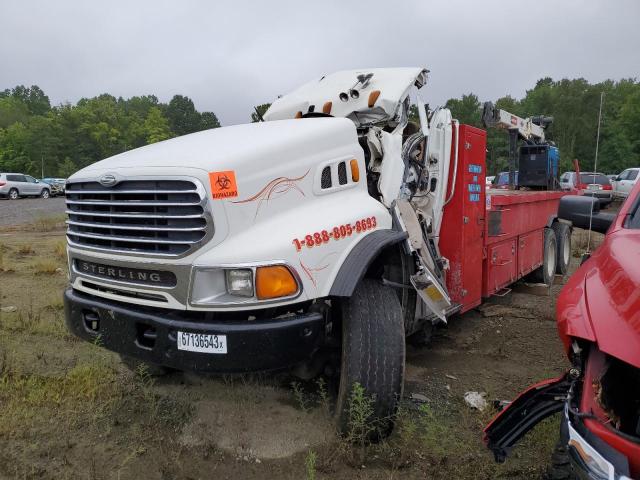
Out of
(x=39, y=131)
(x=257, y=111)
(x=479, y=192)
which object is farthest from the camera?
(x=39, y=131)

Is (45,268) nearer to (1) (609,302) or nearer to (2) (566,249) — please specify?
(1) (609,302)

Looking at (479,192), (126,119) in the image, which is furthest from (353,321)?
(126,119)

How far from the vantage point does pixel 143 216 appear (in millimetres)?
3045

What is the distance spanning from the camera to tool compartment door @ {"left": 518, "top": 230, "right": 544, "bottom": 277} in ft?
22.1

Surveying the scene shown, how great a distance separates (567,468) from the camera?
2639mm

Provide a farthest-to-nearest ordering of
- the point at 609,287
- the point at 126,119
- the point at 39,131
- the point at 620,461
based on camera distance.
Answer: the point at 126,119
the point at 39,131
the point at 609,287
the point at 620,461

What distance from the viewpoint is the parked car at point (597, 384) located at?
6.33 ft

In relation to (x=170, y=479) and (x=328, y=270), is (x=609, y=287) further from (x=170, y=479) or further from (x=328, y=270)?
(x=170, y=479)

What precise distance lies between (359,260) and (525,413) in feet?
4.00

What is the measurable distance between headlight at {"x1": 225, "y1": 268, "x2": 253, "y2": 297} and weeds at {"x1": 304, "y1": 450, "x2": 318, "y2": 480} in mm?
986

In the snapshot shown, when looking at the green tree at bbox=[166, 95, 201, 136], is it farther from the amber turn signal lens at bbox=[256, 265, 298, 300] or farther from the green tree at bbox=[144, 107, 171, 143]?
the amber turn signal lens at bbox=[256, 265, 298, 300]

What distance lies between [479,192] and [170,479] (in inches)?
145

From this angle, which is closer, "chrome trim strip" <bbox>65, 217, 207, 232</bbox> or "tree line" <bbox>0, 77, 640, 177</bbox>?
"chrome trim strip" <bbox>65, 217, 207, 232</bbox>

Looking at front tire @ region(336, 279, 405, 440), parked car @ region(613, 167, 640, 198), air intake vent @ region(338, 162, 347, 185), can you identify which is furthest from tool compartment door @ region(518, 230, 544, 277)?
parked car @ region(613, 167, 640, 198)
